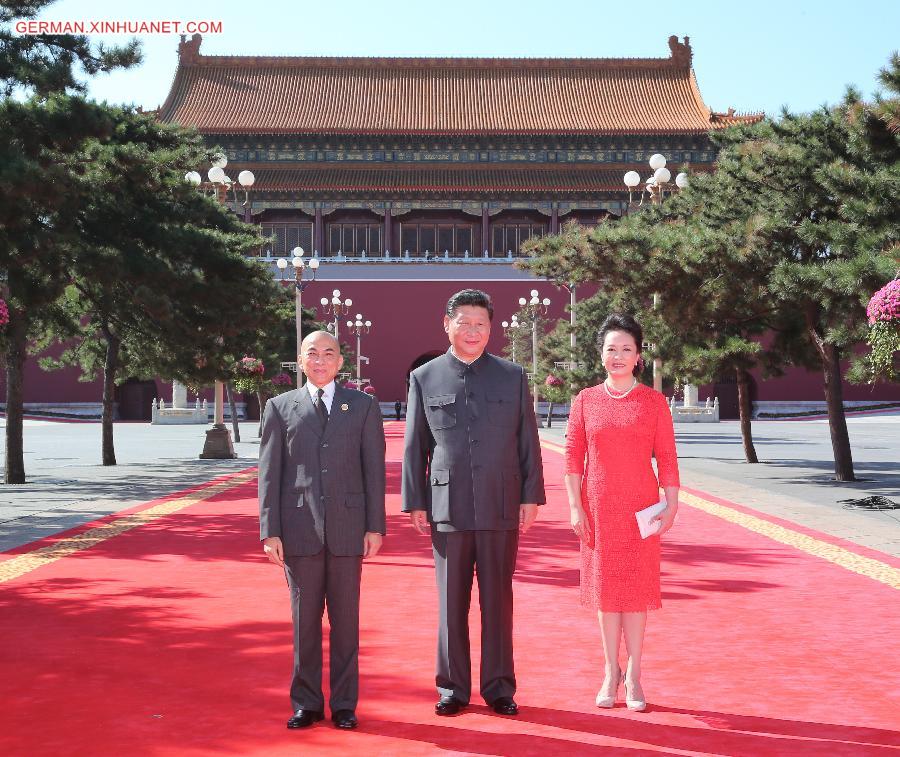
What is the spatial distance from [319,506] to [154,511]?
9.01 meters

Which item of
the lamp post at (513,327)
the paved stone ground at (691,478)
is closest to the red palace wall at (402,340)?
the lamp post at (513,327)

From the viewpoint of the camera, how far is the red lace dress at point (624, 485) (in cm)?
502

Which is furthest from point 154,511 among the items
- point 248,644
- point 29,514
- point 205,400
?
point 205,400

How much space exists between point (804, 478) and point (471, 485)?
13.8 meters

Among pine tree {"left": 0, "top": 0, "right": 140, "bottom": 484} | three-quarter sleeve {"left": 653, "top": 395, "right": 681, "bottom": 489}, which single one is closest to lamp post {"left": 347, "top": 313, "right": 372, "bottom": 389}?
pine tree {"left": 0, "top": 0, "right": 140, "bottom": 484}

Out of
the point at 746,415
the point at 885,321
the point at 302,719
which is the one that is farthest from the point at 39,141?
the point at 746,415

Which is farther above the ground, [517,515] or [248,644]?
[517,515]

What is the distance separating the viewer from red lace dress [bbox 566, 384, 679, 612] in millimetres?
5016

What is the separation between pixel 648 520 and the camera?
498 cm

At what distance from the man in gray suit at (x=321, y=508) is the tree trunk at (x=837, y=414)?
13.0 m

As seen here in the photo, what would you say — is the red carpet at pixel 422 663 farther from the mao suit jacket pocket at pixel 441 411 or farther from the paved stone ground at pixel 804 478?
the paved stone ground at pixel 804 478

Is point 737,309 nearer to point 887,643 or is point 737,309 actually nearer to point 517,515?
point 887,643

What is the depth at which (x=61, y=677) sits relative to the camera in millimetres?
5578

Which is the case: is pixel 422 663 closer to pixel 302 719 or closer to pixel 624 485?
pixel 302 719
